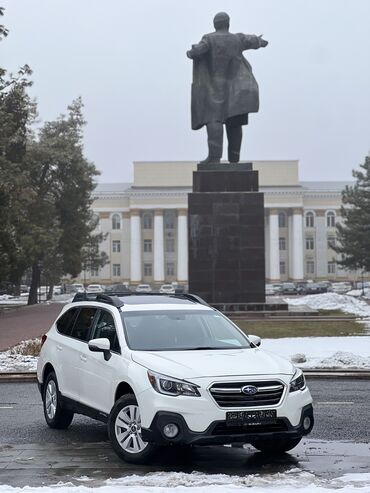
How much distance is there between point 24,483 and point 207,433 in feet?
5.34

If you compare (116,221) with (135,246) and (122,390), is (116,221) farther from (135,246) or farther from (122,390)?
(122,390)

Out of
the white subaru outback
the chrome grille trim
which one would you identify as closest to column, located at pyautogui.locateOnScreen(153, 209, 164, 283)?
the white subaru outback

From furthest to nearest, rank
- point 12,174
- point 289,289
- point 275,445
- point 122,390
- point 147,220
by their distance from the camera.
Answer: point 147,220, point 289,289, point 12,174, point 275,445, point 122,390

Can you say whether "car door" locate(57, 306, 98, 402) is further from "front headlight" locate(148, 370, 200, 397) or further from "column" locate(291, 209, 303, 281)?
"column" locate(291, 209, 303, 281)

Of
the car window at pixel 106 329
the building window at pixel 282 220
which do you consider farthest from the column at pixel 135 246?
the car window at pixel 106 329

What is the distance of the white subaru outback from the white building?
295 feet

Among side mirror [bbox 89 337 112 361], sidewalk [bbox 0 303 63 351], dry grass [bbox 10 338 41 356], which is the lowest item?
sidewalk [bbox 0 303 63 351]

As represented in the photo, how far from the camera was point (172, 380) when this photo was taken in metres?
7.75

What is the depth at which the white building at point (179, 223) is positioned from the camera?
335ft

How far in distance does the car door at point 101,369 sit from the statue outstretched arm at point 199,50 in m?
21.6

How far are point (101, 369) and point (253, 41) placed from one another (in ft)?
75.7

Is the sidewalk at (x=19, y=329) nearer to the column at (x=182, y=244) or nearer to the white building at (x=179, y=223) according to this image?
the white building at (x=179, y=223)

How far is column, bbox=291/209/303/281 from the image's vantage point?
10362 centimetres

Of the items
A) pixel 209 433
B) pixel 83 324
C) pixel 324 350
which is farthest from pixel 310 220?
pixel 209 433
